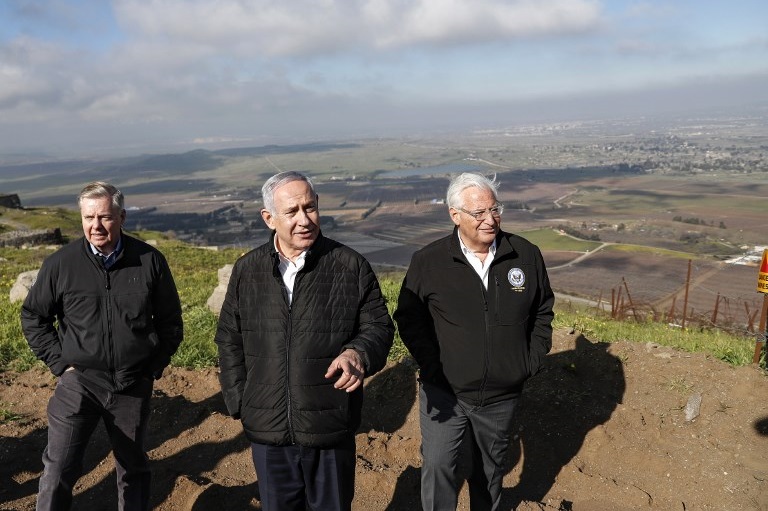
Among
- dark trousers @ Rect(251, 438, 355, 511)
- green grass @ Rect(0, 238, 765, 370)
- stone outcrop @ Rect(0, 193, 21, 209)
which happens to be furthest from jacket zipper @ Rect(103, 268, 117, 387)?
stone outcrop @ Rect(0, 193, 21, 209)

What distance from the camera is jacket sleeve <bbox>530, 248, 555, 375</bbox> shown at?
3266 mm

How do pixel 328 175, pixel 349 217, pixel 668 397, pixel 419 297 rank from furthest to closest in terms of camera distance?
1. pixel 328 175
2. pixel 349 217
3. pixel 668 397
4. pixel 419 297

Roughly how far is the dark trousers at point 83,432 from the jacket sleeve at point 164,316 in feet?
0.58

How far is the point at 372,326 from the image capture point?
9.21ft

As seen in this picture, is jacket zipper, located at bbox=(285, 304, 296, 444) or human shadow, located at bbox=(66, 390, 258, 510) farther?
human shadow, located at bbox=(66, 390, 258, 510)

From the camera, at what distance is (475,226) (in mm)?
3146

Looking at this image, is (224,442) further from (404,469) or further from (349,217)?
(349,217)

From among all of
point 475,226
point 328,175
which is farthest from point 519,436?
point 328,175

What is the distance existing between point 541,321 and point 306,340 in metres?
1.53

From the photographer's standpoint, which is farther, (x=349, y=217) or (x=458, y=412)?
(x=349, y=217)

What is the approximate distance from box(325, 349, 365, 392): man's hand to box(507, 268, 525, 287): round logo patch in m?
1.08

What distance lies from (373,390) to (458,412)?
2.61 metres

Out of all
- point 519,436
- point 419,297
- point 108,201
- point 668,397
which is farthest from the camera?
point 668,397

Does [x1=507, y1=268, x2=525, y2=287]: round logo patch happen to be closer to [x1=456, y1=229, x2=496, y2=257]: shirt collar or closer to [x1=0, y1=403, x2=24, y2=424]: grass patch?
[x1=456, y1=229, x2=496, y2=257]: shirt collar
